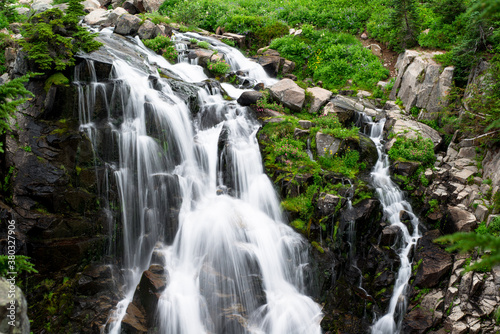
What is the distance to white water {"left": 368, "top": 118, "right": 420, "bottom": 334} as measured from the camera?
29.5 feet

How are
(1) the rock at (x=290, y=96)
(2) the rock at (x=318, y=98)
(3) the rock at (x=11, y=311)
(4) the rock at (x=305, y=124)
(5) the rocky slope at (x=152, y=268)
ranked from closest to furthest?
(3) the rock at (x=11, y=311), (5) the rocky slope at (x=152, y=268), (4) the rock at (x=305, y=124), (1) the rock at (x=290, y=96), (2) the rock at (x=318, y=98)

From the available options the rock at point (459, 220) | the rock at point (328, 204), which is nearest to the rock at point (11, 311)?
the rock at point (328, 204)

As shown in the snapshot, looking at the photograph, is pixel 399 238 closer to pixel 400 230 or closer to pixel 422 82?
pixel 400 230

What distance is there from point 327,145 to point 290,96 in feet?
11.4

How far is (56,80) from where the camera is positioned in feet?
32.3

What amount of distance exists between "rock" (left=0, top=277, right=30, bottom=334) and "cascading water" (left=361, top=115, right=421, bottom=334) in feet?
27.2

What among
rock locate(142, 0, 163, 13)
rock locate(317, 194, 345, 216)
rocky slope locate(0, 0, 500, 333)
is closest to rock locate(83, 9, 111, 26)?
rock locate(142, 0, 163, 13)

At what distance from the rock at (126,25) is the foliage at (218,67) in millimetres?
4576

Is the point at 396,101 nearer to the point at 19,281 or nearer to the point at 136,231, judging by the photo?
the point at 136,231

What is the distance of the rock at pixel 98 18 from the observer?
17.4m

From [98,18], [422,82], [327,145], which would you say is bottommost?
[327,145]

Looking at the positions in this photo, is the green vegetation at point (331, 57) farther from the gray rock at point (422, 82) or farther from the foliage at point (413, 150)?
the foliage at point (413, 150)

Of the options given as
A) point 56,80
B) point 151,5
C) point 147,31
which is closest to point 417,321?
point 56,80

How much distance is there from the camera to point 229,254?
9211 millimetres
